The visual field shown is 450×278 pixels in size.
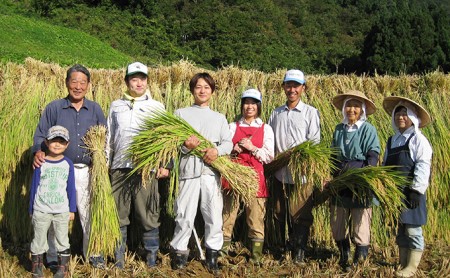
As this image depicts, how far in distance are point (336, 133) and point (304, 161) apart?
0.44m

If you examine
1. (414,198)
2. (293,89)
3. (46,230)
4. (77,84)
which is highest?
(293,89)

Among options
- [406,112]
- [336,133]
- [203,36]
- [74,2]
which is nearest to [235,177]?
[336,133]

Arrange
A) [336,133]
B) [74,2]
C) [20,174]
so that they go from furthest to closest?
[74,2], [20,174], [336,133]

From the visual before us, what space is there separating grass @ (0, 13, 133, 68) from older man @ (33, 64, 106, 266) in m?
10.3

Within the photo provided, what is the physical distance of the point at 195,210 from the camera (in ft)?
12.1

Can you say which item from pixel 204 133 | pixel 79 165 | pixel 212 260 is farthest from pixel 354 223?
pixel 79 165

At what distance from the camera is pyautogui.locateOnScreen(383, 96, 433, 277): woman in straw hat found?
3643mm

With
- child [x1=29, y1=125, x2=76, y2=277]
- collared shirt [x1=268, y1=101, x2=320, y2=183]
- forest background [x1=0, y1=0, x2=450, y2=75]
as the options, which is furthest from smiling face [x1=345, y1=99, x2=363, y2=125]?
forest background [x1=0, y1=0, x2=450, y2=75]

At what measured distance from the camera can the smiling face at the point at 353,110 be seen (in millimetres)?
3906

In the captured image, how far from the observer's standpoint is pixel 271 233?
4.57m

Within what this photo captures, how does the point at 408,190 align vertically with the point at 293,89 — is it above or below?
below

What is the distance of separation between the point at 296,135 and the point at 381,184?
798 mm

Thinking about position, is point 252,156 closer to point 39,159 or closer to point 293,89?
point 293,89

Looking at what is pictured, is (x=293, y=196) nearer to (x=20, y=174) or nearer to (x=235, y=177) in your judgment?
(x=235, y=177)
